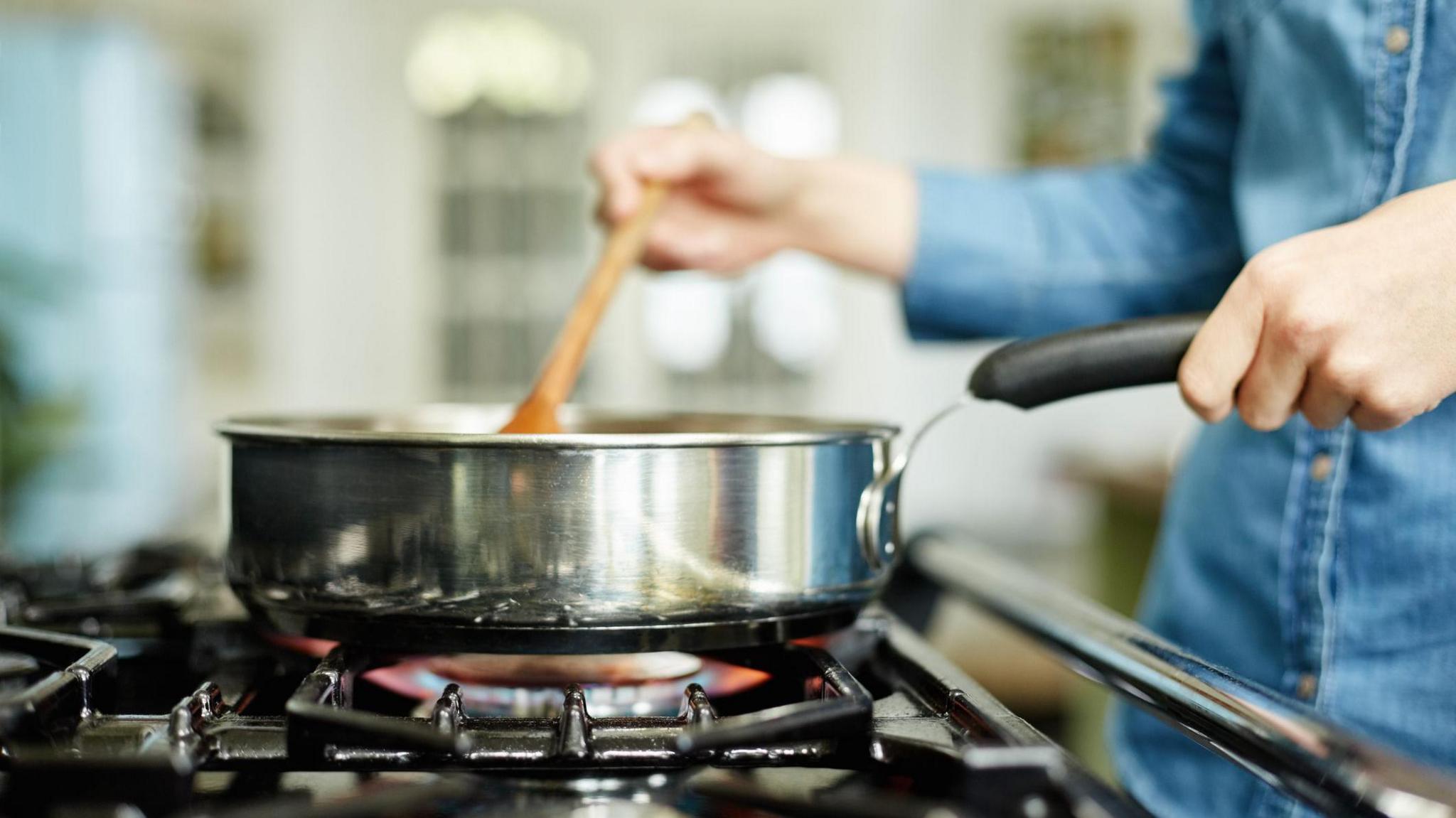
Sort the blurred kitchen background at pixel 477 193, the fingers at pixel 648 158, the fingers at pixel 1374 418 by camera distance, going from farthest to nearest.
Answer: the blurred kitchen background at pixel 477 193, the fingers at pixel 648 158, the fingers at pixel 1374 418

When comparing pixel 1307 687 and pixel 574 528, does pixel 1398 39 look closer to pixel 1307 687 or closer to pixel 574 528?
pixel 1307 687

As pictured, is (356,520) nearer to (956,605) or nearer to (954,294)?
(954,294)

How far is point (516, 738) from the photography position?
1.16 feet

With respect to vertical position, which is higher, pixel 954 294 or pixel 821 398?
pixel 954 294

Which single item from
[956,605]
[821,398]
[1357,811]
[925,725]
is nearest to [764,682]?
[925,725]

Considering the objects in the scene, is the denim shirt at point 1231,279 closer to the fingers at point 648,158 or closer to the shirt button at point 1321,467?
the shirt button at point 1321,467

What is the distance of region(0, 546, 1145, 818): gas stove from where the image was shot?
0.30 metres

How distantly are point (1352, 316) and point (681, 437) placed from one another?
240 mm

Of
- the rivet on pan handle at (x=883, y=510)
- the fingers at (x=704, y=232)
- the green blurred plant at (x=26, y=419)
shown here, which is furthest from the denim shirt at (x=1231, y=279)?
the green blurred plant at (x=26, y=419)

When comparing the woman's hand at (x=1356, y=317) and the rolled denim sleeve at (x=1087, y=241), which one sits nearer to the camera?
the woman's hand at (x=1356, y=317)

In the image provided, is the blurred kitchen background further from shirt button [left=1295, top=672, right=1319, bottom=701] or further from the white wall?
shirt button [left=1295, top=672, right=1319, bottom=701]

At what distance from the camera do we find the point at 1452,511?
52cm

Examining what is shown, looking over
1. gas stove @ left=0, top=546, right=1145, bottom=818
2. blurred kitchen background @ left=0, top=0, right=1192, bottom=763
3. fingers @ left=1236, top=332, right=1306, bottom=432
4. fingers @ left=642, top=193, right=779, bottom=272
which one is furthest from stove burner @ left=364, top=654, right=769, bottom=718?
blurred kitchen background @ left=0, top=0, right=1192, bottom=763

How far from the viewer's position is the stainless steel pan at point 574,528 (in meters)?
0.39
